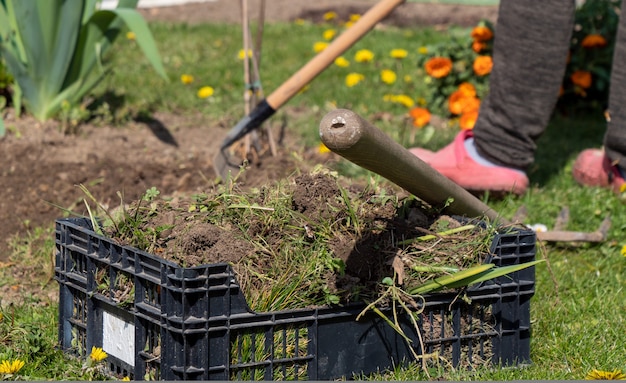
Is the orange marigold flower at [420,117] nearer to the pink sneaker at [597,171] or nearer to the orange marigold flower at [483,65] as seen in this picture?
the orange marigold flower at [483,65]

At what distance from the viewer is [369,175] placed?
2.59m

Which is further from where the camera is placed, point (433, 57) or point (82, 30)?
point (433, 57)

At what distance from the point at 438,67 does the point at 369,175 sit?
2735 millimetres

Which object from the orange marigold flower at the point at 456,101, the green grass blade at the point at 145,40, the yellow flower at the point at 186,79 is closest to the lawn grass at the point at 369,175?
the yellow flower at the point at 186,79

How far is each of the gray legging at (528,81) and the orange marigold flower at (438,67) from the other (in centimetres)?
130

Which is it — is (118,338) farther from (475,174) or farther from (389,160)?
(475,174)

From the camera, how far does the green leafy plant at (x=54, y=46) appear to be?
4.18 metres

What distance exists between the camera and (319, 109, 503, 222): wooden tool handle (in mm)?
1924

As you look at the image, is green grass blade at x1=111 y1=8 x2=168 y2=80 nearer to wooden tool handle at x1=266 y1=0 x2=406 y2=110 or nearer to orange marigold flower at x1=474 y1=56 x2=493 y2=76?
wooden tool handle at x1=266 y1=0 x2=406 y2=110

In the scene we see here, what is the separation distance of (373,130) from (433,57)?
11.2ft

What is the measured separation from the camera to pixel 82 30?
4.43m

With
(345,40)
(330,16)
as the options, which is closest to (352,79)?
(345,40)

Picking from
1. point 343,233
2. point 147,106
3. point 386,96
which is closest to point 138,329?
point 343,233

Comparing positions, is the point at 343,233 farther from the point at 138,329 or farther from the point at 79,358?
the point at 79,358
